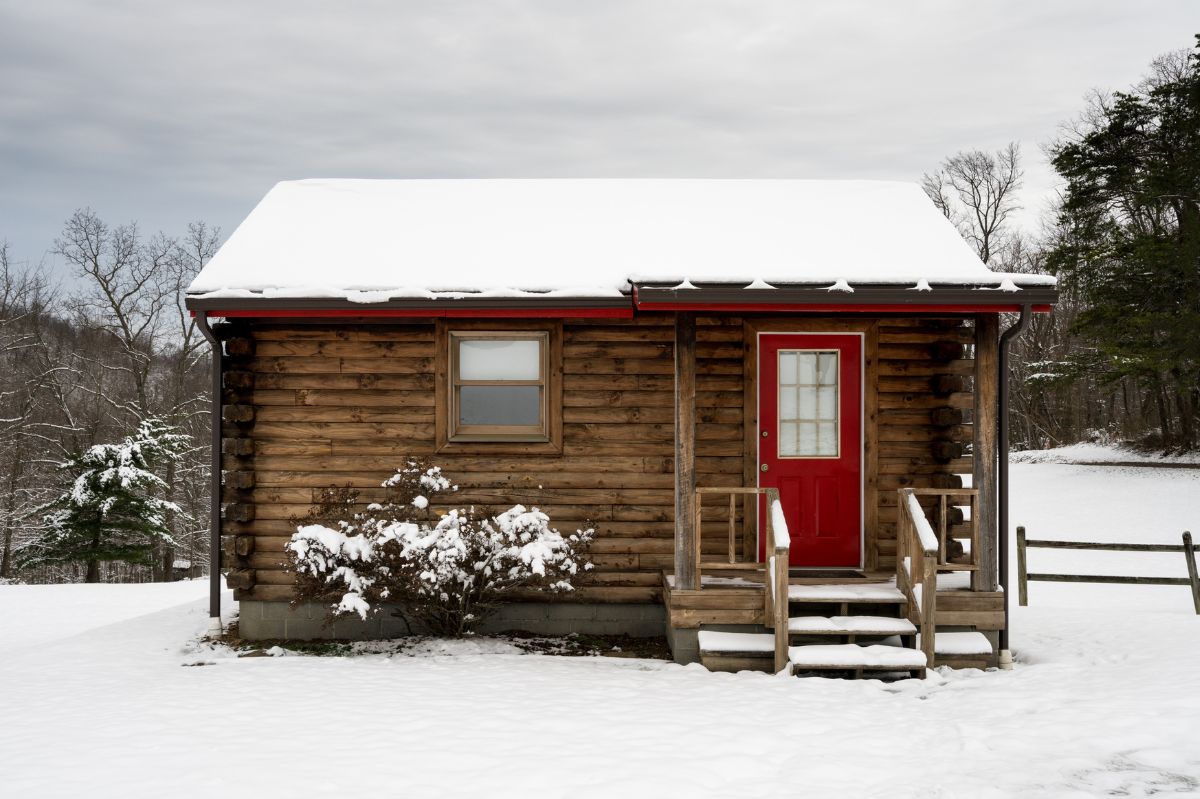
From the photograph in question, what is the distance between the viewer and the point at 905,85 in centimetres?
3647

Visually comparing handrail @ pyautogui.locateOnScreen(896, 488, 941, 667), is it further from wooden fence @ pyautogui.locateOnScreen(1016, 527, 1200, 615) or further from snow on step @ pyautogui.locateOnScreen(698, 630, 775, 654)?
wooden fence @ pyautogui.locateOnScreen(1016, 527, 1200, 615)

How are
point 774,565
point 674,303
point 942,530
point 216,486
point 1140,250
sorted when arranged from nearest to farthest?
point 674,303, point 774,565, point 942,530, point 216,486, point 1140,250

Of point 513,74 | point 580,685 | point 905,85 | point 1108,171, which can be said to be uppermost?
point 513,74

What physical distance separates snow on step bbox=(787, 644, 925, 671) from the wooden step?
43cm

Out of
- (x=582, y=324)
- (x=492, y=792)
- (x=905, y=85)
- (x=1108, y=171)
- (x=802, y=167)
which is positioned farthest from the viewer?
(x=802, y=167)

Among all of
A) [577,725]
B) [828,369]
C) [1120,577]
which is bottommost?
[577,725]

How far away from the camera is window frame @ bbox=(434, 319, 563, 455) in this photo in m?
8.67

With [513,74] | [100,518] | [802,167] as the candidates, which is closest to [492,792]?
[100,518]

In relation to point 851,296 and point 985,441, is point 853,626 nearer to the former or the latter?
point 985,441

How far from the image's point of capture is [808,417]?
8.77 m

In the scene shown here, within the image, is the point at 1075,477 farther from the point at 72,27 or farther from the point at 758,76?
the point at 72,27

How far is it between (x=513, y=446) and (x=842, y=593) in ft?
11.1

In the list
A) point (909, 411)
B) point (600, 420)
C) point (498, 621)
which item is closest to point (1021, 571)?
point (909, 411)

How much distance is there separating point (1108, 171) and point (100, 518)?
27.7 meters
